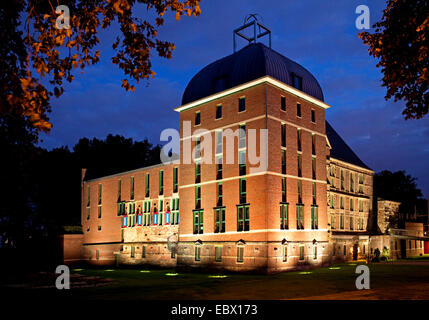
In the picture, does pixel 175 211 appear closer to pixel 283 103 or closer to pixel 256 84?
pixel 283 103

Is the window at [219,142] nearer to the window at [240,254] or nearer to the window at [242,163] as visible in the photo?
the window at [242,163]

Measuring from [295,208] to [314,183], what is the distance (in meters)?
4.96

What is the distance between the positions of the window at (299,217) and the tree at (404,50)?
26574 millimetres

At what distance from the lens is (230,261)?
130ft

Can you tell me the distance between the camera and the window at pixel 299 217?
41.0m

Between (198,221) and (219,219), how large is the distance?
311 centimetres

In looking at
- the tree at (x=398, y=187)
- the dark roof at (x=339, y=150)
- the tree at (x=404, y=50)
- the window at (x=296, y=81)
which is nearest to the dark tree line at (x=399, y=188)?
the tree at (x=398, y=187)

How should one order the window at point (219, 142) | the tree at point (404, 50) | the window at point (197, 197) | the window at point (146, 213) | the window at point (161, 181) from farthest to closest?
the window at point (146, 213) → the window at point (161, 181) → the window at point (197, 197) → the window at point (219, 142) → the tree at point (404, 50)

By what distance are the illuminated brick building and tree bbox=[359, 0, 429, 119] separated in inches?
910

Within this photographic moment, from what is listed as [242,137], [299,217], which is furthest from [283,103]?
[299,217]

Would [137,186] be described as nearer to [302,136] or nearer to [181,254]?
[181,254]

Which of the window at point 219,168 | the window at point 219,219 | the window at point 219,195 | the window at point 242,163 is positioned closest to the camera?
the window at point 242,163

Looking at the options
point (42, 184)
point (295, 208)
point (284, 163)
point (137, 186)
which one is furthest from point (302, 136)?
point (42, 184)

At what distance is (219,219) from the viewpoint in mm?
41688
